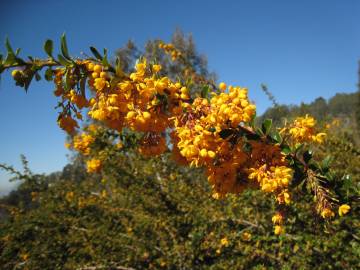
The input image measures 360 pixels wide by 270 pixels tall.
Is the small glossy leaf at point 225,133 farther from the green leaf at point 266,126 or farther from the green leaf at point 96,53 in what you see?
the green leaf at point 96,53

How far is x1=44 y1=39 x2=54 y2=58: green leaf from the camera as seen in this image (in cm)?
151

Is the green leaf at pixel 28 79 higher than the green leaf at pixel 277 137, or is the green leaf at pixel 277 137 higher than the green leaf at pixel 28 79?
the green leaf at pixel 28 79

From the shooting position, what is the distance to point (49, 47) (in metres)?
1.54

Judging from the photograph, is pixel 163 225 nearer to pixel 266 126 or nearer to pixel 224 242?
pixel 224 242

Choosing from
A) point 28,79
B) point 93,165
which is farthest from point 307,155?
A: point 93,165

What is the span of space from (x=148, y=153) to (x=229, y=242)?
264cm

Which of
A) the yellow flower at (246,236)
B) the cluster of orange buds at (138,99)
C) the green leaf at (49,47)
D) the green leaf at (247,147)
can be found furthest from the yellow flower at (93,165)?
the green leaf at (247,147)

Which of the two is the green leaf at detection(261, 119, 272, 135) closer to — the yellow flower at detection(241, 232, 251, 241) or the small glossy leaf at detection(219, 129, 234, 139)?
the small glossy leaf at detection(219, 129, 234, 139)

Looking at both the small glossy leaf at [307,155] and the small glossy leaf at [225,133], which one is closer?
the small glossy leaf at [225,133]

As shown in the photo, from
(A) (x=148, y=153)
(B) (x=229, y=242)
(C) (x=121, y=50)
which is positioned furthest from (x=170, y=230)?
(C) (x=121, y=50)

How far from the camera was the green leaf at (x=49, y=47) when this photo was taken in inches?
59.6

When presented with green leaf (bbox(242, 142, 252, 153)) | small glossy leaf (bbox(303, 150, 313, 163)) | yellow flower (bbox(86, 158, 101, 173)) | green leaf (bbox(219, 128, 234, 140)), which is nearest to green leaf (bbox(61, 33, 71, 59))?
green leaf (bbox(219, 128, 234, 140))

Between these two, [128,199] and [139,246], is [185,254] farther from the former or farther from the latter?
[128,199]

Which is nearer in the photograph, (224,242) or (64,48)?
(64,48)
